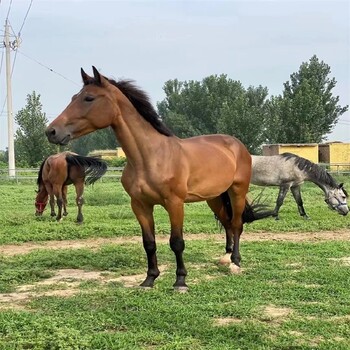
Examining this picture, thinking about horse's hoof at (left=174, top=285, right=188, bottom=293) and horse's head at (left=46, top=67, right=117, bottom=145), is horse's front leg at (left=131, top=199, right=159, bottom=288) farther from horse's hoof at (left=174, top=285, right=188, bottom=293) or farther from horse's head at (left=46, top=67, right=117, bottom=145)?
horse's head at (left=46, top=67, right=117, bottom=145)

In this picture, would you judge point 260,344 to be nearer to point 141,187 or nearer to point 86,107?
point 141,187

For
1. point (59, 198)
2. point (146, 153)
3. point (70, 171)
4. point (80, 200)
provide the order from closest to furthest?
1. point (146, 153)
2. point (80, 200)
3. point (59, 198)
4. point (70, 171)

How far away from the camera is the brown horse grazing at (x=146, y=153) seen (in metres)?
4.99

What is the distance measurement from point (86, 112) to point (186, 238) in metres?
4.63

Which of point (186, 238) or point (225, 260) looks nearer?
point (225, 260)

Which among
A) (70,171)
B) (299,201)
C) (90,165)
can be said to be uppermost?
(90,165)

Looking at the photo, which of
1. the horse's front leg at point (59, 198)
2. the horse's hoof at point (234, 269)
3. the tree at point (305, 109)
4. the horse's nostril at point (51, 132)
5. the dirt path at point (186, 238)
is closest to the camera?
the horse's nostril at point (51, 132)

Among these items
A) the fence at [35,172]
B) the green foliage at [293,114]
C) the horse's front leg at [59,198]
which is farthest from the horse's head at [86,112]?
the green foliage at [293,114]

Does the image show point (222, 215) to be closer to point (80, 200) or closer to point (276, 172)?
point (80, 200)

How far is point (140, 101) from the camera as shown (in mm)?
5379

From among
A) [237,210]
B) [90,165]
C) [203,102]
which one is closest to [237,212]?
[237,210]

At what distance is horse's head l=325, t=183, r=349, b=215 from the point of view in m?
11.7

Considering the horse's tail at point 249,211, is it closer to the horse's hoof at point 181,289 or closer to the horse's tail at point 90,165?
the horse's hoof at point 181,289

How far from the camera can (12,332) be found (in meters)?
3.73
